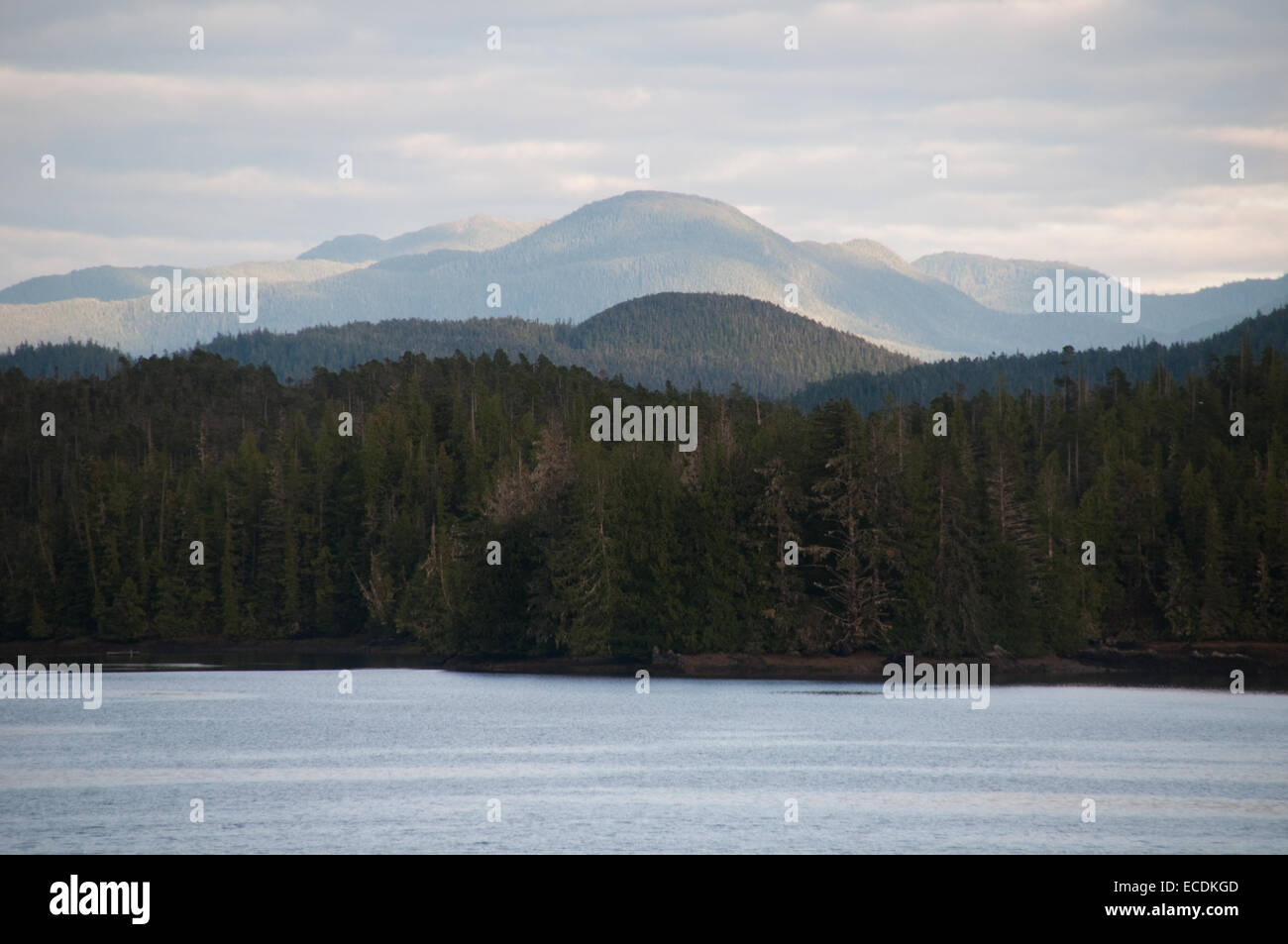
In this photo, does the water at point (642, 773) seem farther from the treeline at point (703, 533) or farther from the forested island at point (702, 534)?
the treeline at point (703, 533)

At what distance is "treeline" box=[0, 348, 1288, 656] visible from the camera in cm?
11119

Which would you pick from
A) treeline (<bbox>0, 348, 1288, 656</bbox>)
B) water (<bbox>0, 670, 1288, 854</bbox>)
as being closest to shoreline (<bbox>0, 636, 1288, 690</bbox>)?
treeline (<bbox>0, 348, 1288, 656</bbox>)

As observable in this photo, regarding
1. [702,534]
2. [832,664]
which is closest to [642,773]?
[832,664]

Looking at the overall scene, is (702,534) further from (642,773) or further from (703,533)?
(642,773)

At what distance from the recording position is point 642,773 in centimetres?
6081

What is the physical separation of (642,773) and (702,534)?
5353 cm

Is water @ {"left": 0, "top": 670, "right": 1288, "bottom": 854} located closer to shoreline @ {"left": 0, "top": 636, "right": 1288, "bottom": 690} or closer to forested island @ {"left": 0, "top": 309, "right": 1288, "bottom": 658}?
shoreline @ {"left": 0, "top": 636, "right": 1288, "bottom": 690}

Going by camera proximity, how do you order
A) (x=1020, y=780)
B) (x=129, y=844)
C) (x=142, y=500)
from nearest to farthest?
(x=129, y=844) → (x=1020, y=780) → (x=142, y=500)

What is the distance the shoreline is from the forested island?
116 centimetres
